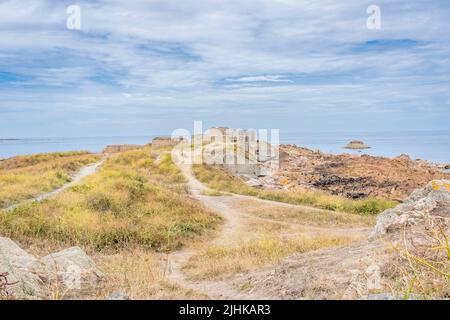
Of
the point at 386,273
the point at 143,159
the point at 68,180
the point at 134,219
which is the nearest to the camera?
the point at 386,273

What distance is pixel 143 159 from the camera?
3897cm

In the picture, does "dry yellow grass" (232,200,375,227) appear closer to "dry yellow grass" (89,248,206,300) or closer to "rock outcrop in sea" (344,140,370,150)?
"dry yellow grass" (89,248,206,300)

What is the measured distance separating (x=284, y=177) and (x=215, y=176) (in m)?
7.85

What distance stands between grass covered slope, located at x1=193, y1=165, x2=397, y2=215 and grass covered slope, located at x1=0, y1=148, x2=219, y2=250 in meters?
6.87

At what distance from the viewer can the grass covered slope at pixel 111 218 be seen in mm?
12883

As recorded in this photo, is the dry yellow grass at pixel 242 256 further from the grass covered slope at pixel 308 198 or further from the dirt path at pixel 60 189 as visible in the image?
the grass covered slope at pixel 308 198

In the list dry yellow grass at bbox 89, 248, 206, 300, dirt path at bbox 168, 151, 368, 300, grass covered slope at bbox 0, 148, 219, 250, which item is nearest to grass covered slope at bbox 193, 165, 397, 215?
dirt path at bbox 168, 151, 368, 300

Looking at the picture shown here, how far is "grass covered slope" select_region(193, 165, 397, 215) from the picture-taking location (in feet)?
73.5

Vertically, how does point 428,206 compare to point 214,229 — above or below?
above

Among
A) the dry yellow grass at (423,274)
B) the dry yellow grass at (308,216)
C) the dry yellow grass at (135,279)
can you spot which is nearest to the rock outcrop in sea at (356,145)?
the dry yellow grass at (308,216)

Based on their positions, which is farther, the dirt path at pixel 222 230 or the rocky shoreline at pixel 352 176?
the rocky shoreline at pixel 352 176

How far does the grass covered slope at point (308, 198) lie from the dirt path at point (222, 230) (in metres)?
1.02
